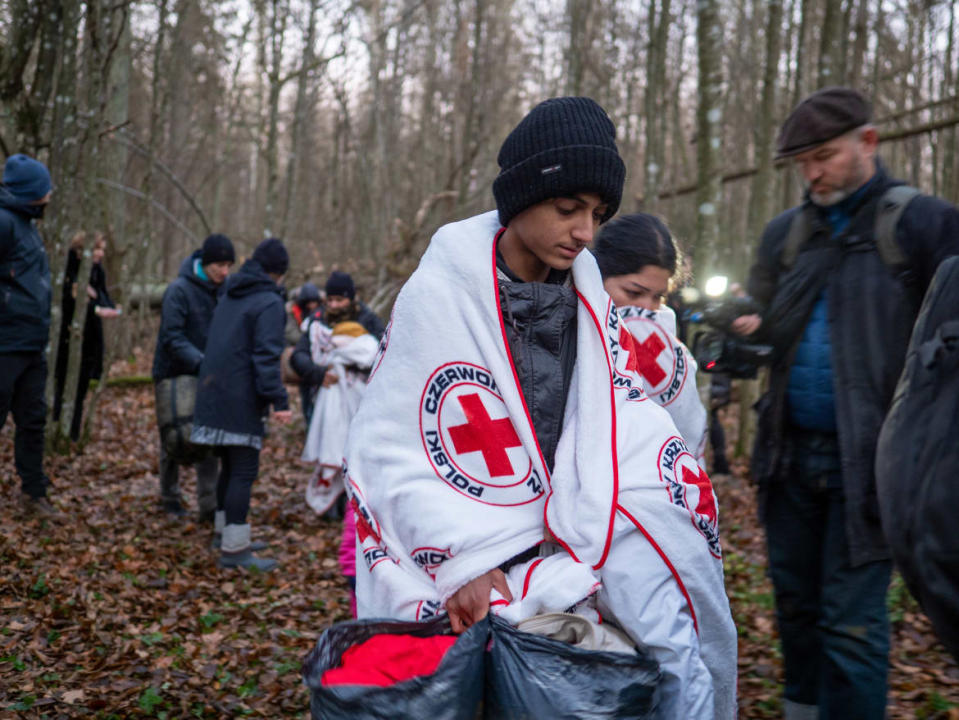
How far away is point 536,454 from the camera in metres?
2.11

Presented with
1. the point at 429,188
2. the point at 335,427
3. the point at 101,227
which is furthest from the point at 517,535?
the point at 429,188

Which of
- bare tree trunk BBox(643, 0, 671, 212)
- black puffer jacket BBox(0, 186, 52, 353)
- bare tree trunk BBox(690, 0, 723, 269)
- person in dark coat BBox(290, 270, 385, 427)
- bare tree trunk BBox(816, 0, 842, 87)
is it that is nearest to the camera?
black puffer jacket BBox(0, 186, 52, 353)

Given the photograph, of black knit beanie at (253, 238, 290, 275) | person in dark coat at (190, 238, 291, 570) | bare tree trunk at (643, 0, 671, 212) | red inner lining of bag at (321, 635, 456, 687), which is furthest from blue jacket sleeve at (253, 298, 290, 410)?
bare tree trunk at (643, 0, 671, 212)

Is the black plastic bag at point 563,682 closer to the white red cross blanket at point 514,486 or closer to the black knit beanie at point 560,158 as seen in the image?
the white red cross blanket at point 514,486

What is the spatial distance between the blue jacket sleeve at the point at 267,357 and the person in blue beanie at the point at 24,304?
1.41 m

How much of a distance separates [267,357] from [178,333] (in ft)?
3.55

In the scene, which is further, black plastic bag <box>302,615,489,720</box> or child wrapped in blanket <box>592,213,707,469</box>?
child wrapped in blanket <box>592,213,707,469</box>

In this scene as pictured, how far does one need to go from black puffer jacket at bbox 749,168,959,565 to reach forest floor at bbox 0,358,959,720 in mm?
1548

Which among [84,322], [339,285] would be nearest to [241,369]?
[339,285]

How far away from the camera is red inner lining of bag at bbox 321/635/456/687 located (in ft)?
6.07

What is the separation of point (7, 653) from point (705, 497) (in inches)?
146

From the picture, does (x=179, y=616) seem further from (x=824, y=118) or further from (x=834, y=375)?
(x=824, y=118)

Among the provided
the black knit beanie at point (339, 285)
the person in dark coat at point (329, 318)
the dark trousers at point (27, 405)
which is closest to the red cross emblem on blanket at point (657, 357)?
the dark trousers at point (27, 405)

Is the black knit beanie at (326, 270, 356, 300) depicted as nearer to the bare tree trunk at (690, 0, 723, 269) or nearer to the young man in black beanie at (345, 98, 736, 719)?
the bare tree trunk at (690, 0, 723, 269)
